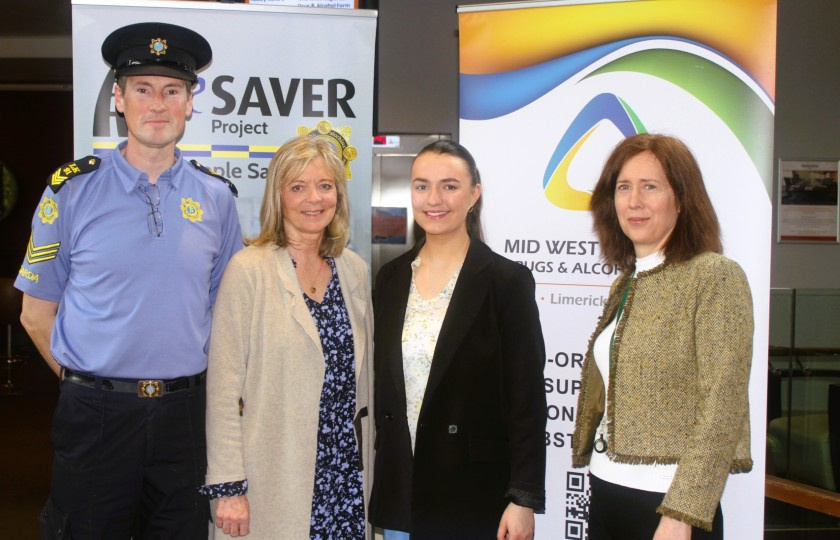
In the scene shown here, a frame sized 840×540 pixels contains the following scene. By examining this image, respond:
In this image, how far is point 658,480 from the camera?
165 centimetres

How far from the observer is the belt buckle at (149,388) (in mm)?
2041

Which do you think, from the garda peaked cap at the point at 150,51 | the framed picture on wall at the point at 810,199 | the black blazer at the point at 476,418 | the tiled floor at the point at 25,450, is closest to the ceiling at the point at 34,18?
the tiled floor at the point at 25,450

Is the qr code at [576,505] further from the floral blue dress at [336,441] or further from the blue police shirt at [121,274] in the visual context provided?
the blue police shirt at [121,274]

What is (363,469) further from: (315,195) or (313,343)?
(315,195)

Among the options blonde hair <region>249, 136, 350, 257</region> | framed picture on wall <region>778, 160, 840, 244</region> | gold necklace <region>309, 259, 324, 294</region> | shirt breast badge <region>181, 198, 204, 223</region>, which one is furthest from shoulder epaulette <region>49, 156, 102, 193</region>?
framed picture on wall <region>778, 160, 840, 244</region>

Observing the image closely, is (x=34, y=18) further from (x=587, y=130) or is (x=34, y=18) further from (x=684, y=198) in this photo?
(x=684, y=198)

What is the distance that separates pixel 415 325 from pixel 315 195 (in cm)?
49

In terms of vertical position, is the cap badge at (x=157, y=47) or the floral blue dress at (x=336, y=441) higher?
the cap badge at (x=157, y=47)

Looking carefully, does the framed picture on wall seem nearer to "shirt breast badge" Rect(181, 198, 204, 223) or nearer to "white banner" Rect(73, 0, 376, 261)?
"white banner" Rect(73, 0, 376, 261)

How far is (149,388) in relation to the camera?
2.04 m

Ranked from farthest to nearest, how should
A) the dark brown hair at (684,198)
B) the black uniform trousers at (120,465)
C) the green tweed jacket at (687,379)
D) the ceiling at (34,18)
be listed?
1. the ceiling at (34,18)
2. the black uniform trousers at (120,465)
3. the dark brown hair at (684,198)
4. the green tweed jacket at (687,379)

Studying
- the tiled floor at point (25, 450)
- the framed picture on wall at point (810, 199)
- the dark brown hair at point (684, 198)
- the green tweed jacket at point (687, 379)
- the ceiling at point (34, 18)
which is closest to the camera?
the green tweed jacket at point (687, 379)

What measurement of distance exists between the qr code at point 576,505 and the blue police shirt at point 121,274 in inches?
58.5

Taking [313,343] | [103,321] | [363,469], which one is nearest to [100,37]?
[103,321]
